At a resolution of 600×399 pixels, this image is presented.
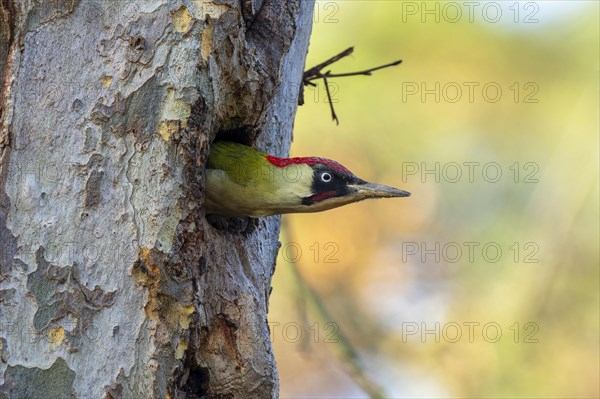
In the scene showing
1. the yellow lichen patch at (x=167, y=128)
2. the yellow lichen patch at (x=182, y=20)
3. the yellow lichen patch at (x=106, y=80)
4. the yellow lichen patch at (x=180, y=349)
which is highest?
the yellow lichen patch at (x=182, y=20)

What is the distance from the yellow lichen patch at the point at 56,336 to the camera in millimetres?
2840

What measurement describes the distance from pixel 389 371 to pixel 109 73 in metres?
4.74

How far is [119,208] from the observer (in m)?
3.04

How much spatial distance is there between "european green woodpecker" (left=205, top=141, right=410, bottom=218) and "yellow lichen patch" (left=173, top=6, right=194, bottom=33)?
777 millimetres

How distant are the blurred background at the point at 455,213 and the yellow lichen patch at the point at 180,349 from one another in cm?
397

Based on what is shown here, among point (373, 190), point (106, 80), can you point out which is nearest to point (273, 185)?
point (373, 190)

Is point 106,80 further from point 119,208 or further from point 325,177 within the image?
point 325,177

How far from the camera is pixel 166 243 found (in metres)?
3.04

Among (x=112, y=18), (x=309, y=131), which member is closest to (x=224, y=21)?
(x=112, y=18)

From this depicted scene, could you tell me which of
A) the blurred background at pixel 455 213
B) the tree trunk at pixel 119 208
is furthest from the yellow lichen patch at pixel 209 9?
the blurred background at pixel 455 213

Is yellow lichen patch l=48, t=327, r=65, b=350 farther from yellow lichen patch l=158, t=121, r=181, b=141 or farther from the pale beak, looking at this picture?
the pale beak

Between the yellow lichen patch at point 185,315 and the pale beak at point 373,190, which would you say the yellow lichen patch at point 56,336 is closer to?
the yellow lichen patch at point 185,315

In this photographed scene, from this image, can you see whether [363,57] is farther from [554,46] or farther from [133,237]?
[133,237]

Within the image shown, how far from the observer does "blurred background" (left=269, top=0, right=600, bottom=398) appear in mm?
7125
